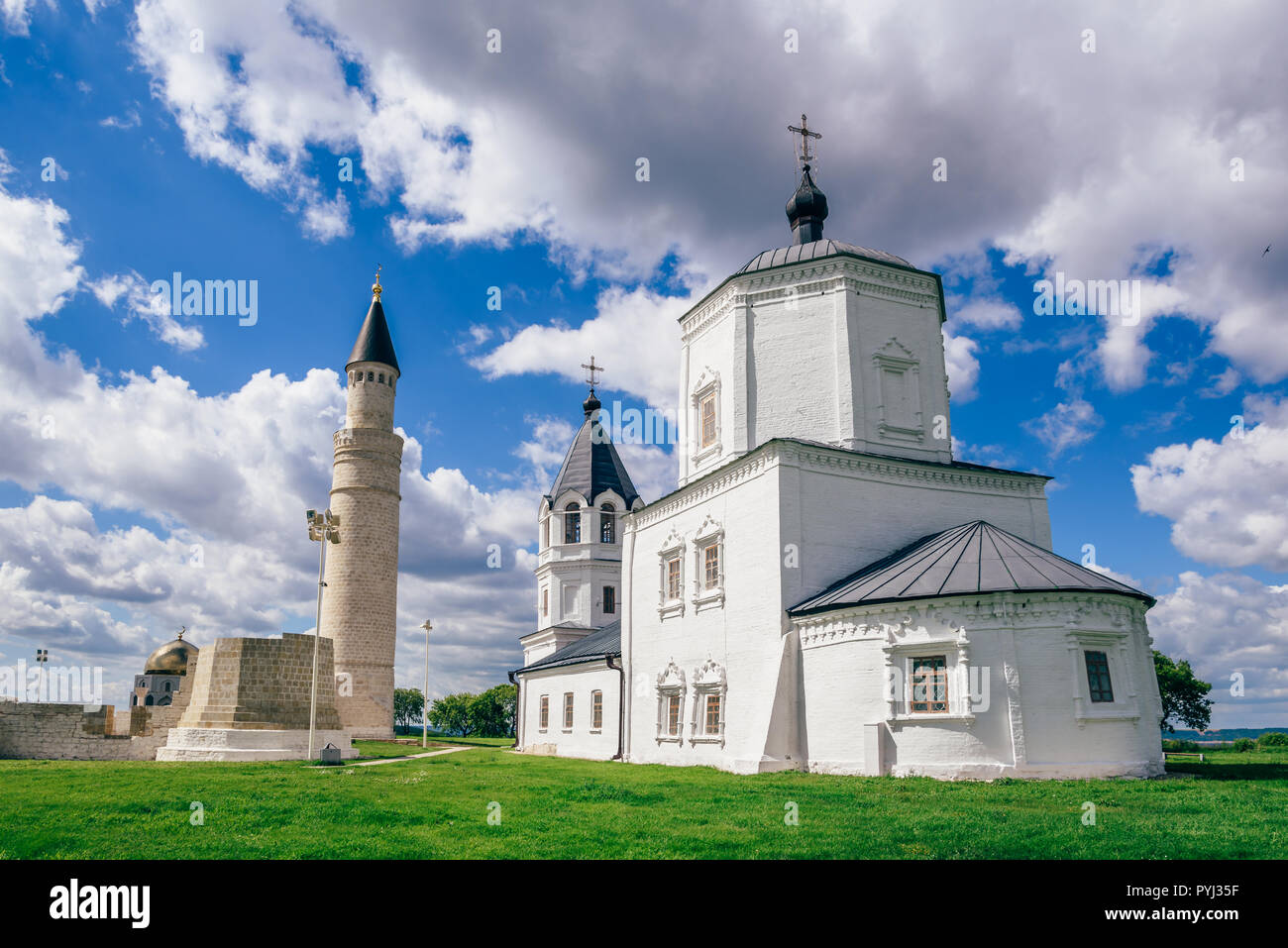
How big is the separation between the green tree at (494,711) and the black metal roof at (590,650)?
184ft

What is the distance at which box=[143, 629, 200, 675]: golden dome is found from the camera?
39344 mm

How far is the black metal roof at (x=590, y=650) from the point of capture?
1148 inches

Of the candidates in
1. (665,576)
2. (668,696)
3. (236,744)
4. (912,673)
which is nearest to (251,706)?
(236,744)

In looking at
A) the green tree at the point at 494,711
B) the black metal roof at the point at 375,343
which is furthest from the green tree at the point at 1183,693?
the green tree at the point at 494,711

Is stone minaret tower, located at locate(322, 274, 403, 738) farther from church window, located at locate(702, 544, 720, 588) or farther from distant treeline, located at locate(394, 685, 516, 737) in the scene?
distant treeline, located at locate(394, 685, 516, 737)

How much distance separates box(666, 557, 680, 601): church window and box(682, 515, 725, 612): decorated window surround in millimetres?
1249

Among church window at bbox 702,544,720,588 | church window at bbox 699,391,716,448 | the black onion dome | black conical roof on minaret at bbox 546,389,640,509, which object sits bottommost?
church window at bbox 702,544,720,588

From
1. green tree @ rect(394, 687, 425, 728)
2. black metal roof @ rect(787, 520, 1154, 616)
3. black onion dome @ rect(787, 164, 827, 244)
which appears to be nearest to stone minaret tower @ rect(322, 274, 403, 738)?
black onion dome @ rect(787, 164, 827, 244)

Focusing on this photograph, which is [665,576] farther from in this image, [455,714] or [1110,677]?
[455,714]

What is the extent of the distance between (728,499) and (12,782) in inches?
614

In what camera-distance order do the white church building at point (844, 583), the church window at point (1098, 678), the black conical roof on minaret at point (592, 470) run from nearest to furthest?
the white church building at point (844, 583) → the church window at point (1098, 678) → the black conical roof on minaret at point (592, 470)

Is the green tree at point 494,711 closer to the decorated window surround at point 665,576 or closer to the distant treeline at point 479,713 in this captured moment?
the distant treeline at point 479,713

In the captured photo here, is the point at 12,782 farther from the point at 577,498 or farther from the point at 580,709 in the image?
the point at 577,498
